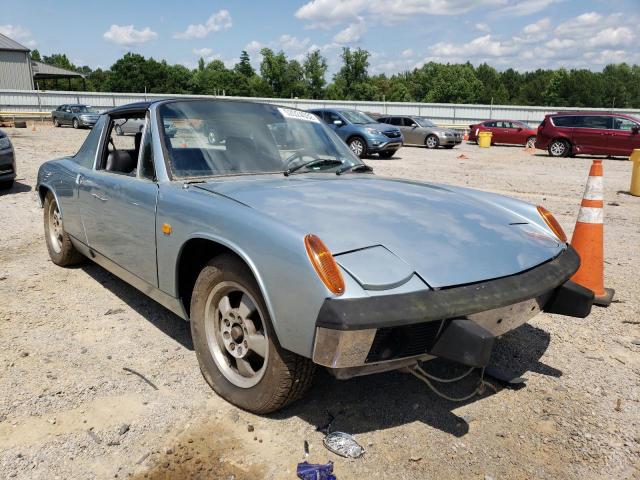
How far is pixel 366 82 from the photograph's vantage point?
79.4 metres

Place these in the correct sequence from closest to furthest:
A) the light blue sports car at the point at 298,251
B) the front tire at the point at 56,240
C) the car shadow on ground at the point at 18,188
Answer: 1. the light blue sports car at the point at 298,251
2. the front tire at the point at 56,240
3. the car shadow on ground at the point at 18,188

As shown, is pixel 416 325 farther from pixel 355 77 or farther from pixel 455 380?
pixel 355 77

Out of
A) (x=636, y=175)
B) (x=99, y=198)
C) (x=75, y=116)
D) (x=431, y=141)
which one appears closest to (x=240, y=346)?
(x=99, y=198)

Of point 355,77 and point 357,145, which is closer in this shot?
point 357,145

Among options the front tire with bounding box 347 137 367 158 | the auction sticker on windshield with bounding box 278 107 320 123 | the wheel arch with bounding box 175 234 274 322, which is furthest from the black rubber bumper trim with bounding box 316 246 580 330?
the front tire with bounding box 347 137 367 158

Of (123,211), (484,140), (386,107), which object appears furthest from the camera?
(386,107)

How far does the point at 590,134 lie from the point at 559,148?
1.13 metres

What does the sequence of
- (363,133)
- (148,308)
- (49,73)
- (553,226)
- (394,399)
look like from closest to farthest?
(394,399)
(553,226)
(148,308)
(363,133)
(49,73)

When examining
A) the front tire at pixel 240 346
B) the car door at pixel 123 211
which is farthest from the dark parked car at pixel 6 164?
the front tire at pixel 240 346

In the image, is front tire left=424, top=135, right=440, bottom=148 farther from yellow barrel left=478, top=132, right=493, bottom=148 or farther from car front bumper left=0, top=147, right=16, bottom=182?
car front bumper left=0, top=147, right=16, bottom=182

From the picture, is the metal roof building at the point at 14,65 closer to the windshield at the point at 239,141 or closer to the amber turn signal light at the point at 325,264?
the windshield at the point at 239,141

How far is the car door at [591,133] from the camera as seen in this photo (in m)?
18.0

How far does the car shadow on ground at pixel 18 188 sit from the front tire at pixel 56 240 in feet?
15.8

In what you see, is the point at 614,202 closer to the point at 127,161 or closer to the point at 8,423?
the point at 127,161
